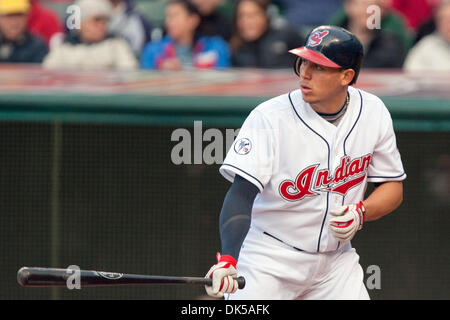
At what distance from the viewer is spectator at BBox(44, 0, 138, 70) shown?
571 centimetres

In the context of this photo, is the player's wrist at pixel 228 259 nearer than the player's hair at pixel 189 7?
Yes

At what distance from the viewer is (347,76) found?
9.62ft

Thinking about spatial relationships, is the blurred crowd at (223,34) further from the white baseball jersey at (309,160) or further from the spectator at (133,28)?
the white baseball jersey at (309,160)

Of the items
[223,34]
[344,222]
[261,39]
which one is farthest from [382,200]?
[223,34]

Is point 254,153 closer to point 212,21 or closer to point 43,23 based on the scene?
point 212,21

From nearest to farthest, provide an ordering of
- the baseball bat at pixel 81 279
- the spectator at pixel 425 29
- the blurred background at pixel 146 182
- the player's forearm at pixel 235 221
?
the baseball bat at pixel 81 279, the player's forearm at pixel 235 221, the blurred background at pixel 146 182, the spectator at pixel 425 29

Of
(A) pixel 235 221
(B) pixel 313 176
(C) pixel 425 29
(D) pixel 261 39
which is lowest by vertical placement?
(A) pixel 235 221

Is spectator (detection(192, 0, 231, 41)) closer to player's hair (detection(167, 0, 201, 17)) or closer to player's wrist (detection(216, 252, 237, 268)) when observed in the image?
player's hair (detection(167, 0, 201, 17))

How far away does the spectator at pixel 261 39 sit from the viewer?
557cm

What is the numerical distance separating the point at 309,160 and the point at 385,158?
321 mm

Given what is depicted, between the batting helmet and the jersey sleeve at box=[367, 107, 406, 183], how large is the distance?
0.93 ft

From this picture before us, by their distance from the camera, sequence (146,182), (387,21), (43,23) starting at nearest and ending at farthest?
(146,182) → (387,21) → (43,23)

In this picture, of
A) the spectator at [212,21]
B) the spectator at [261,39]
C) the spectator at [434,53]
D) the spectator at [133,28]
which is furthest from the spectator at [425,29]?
the spectator at [133,28]

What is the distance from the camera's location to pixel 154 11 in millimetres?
6633
